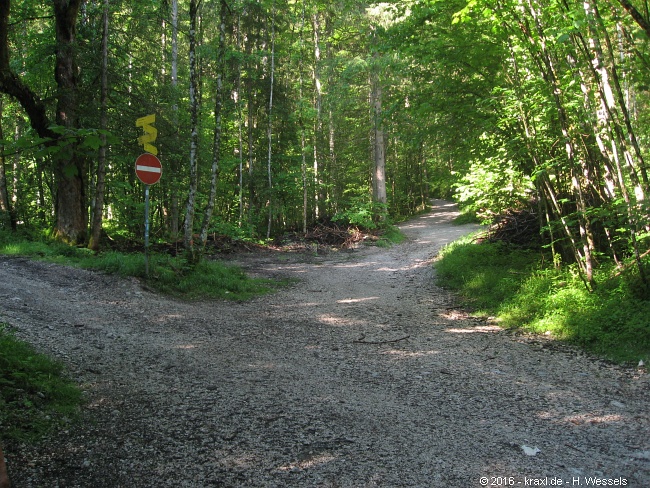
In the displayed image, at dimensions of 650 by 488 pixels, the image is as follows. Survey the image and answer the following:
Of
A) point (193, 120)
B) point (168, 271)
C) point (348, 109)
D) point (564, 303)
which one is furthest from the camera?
point (348, 109)

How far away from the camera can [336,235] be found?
60.1 feet

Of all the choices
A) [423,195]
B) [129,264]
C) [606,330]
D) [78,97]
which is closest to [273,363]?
[606,330]

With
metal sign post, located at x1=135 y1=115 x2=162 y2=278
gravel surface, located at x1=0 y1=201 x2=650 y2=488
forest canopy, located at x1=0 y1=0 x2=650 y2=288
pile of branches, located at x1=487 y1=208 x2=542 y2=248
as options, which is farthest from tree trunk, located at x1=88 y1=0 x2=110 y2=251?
pile of branches, located at x1=487 y1=208 x2=542 y2=248

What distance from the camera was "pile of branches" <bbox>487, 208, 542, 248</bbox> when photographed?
10.2 m

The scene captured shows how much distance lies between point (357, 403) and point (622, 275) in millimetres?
5037

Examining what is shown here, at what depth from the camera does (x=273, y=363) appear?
518 cm

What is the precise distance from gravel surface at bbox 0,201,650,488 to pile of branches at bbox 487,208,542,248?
366 cm

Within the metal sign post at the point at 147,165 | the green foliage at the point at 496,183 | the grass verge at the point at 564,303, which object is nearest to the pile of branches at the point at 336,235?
the grass verge at the point at 564,303

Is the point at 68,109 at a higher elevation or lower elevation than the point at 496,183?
higher

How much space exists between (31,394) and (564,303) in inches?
275

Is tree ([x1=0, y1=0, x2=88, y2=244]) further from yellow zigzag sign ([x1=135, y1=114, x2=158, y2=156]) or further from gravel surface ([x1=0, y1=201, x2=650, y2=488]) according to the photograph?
gravel surface ([x1=0, y1=201, x2=650, y2=488])

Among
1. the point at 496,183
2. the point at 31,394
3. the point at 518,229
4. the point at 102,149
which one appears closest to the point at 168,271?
the point at 102,149

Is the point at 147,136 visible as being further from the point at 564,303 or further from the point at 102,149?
the point at 564,303

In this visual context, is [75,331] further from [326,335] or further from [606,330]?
[606,330]
